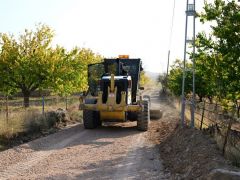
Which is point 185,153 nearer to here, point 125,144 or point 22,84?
point 125,144

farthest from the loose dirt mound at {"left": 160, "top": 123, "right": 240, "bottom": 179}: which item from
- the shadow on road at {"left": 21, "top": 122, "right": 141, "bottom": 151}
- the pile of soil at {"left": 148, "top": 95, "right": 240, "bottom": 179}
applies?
the shadow on road at {"left": 21, "top": 122, "right": 141, "bottom": 151}

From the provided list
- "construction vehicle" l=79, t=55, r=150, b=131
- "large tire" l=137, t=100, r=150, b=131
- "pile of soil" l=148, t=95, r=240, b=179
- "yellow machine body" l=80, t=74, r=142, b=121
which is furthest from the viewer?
"large tire" l=137, t=100, r=150, b=131

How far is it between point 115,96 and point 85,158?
224 inches

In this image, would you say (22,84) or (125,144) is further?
(22,84)

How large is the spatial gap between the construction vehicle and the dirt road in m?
1.08

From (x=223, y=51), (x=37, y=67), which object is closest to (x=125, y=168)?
(x=223, y=51)

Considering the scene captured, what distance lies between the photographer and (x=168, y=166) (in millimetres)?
9828

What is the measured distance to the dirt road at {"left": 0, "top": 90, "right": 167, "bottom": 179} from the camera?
9047mm

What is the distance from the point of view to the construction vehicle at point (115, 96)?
16250 mm

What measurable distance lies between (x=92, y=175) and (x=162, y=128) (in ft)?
28.8

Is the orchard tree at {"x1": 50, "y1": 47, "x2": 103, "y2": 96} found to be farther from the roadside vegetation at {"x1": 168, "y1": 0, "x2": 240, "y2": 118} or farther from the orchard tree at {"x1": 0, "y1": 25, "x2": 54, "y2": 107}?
the roadside vegetation at {"x1": 168, "y1": 0, "x2": 240, "y2": 118}

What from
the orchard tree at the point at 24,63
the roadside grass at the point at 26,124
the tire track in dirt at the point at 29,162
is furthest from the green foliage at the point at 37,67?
the tire track in dirt at the point at 29,162

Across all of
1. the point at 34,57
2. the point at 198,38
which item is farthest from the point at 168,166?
the point at 34,57

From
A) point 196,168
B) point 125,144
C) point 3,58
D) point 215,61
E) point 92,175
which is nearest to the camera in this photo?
point 196,168
